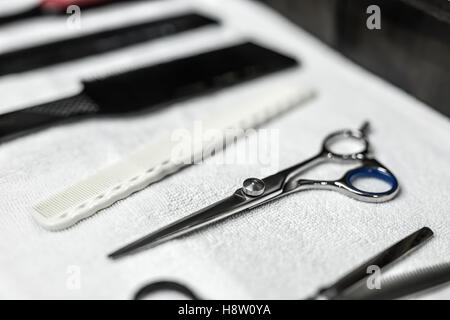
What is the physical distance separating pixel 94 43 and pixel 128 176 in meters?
0.29

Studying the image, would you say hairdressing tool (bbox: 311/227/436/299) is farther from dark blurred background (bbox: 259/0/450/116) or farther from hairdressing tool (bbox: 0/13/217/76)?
hairdressing tool (bbox: 0/13/217/76)

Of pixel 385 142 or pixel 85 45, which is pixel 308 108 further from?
pixel 85 45

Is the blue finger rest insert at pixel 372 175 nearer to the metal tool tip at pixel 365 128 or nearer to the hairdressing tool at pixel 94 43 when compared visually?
the metal tool tip at pixel 365 128

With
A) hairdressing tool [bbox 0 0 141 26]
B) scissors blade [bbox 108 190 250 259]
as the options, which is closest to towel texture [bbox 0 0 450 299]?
scissors blade [bbox 108 190 250 259]

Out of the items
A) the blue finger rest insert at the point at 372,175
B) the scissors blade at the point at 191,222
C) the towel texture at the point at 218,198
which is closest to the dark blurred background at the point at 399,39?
the towel texture at the point at 218,198

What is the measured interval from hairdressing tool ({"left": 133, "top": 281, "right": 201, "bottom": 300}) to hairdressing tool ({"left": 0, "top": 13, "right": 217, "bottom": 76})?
1.19 feet

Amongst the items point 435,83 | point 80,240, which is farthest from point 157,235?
point 435,83

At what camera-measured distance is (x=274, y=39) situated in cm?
73

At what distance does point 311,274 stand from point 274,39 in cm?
41

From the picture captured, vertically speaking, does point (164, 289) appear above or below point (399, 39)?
below

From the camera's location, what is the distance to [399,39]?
1.92 ft

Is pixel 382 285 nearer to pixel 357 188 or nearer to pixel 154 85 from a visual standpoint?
pixel 357 188

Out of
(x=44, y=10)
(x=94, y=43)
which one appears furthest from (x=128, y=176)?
(x=44, y=10)

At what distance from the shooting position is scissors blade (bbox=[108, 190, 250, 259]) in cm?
40
